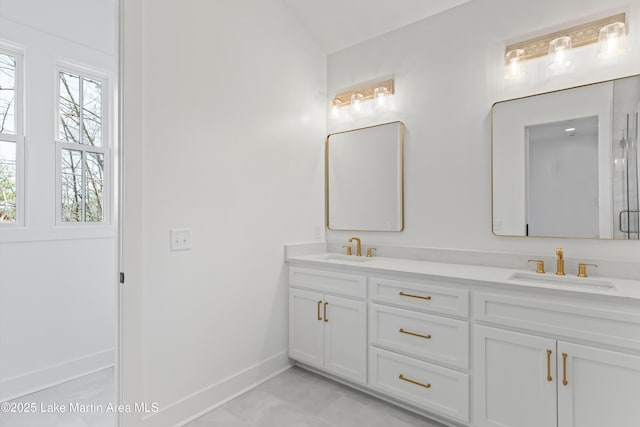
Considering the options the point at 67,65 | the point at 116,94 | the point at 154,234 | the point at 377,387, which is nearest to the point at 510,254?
the point at 377,387

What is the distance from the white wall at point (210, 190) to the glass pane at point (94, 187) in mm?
1363

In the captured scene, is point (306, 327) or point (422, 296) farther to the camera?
point (306, 327)

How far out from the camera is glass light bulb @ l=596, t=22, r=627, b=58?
1.77m

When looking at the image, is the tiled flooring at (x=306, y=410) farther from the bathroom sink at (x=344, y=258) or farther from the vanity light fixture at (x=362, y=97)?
the vanity light fixture at (x=362, y=97)

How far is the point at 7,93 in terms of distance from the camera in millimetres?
2289

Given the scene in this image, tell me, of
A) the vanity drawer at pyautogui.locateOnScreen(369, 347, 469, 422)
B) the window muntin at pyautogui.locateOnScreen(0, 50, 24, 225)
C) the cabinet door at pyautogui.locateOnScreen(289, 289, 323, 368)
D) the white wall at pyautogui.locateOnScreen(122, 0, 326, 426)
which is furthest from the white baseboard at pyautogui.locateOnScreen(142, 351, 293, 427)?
the window muntin at pyautogui.locateOnScreen(0, 50, 24, 225)

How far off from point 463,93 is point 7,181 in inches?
127

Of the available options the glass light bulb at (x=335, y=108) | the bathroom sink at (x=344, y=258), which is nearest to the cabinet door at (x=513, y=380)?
the bathroom sink at (x=344, y=258)

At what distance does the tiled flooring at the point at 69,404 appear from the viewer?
6.21 ft

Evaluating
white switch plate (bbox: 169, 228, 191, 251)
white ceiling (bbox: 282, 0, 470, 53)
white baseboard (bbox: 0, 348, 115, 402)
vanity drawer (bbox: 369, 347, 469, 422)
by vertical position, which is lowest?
white baseboard (bbox: 0, 348, 115, 402)

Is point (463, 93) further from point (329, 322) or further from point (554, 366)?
point (329, 322)

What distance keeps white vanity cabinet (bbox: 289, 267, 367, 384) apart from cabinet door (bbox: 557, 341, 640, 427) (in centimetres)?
105

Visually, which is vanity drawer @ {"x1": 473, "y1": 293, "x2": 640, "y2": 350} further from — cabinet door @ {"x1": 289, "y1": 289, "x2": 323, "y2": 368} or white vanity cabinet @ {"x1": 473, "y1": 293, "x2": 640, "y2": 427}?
cabinet door @ {"x1": 289, "y1": 289, "x2": 323, "y2": 368}

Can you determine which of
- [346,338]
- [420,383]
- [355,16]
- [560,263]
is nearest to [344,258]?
[346,338]
